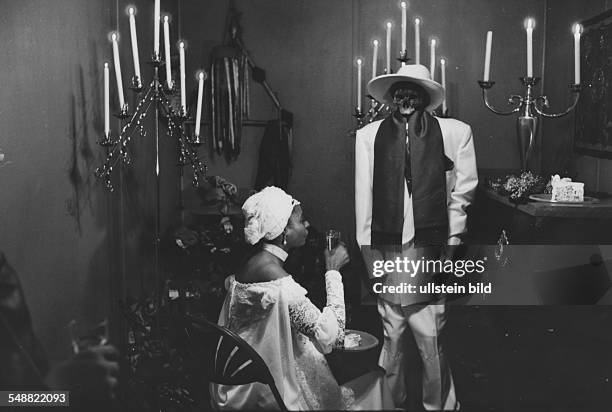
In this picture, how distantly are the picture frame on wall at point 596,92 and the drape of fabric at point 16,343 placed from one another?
2084 millimetres

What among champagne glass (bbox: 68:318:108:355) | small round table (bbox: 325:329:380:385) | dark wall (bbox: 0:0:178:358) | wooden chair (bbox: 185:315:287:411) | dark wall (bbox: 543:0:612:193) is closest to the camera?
wooden chair (bbox: 185:315:287:411)

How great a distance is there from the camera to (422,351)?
2.55 m

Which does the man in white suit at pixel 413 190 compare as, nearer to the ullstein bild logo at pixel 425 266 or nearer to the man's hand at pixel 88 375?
the ullstein bild logo at pixel 425 266

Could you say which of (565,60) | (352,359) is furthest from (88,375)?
(565,60)

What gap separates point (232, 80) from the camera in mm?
2758

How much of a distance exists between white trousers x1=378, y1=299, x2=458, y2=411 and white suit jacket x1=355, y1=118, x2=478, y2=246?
269mm

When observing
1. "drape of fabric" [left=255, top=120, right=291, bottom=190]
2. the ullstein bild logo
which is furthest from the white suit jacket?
"drape of fabric" [left=255, top=120, right=291, bottom=190]

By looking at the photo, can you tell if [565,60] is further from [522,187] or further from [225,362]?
[225,362]

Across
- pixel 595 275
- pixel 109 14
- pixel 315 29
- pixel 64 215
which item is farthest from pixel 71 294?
pixel 595 275

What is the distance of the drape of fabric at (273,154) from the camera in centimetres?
278

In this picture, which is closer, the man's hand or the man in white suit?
the man's hand

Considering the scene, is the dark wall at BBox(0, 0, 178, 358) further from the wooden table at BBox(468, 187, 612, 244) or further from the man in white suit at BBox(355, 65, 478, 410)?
the wooden table at BBox(468, 187, 612, 244)

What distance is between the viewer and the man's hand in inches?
82.5

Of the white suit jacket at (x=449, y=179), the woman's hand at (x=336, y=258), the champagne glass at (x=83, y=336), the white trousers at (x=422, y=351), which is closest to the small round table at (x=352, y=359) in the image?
the white trousers at (x=422, y=351)
